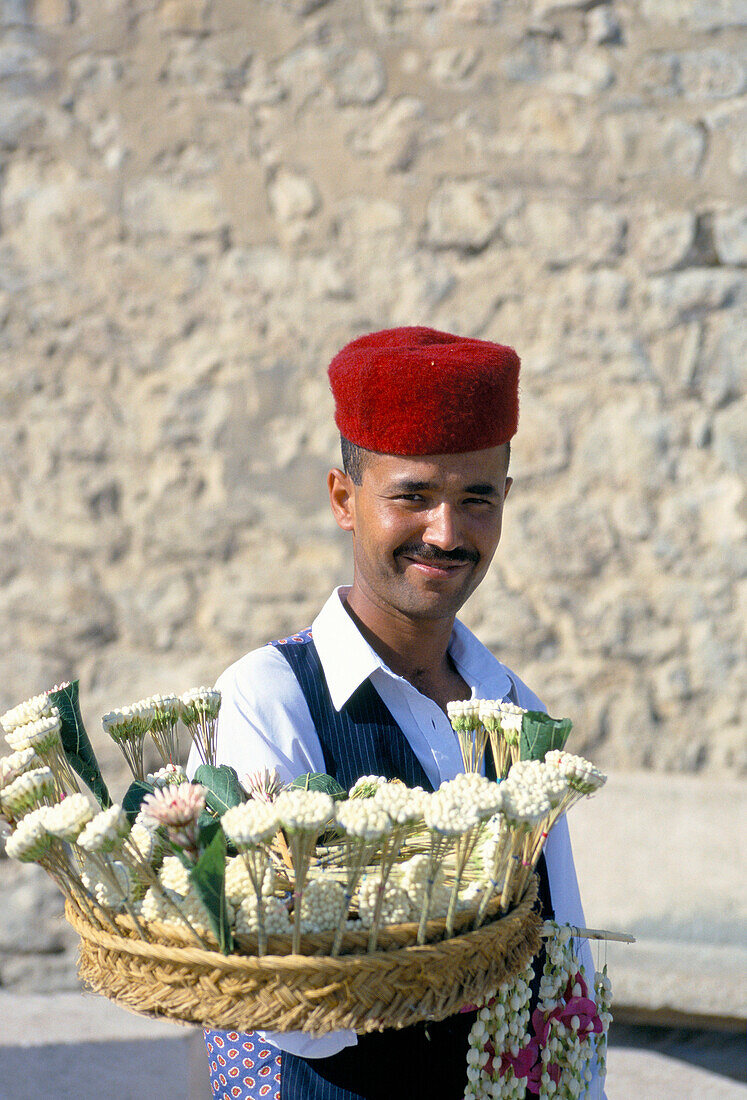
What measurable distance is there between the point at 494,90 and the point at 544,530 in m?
1.40

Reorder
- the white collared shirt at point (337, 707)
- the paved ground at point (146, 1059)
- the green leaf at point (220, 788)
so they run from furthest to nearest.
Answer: the paved ground at point (146, 1059) → the white collared shirt at point (337, 707) → the green leaf at point (220, 788)

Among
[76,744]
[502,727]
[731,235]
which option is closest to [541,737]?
[502,727]

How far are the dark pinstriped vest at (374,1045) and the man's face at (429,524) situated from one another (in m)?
0.18

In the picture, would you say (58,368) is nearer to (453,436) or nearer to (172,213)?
(172,213)

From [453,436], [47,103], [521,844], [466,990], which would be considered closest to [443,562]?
[453,436]

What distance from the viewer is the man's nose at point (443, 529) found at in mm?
1386

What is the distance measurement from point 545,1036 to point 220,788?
50cm

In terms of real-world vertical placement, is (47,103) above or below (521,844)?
above

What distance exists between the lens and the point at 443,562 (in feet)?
4.67

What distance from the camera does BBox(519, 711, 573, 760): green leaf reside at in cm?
113

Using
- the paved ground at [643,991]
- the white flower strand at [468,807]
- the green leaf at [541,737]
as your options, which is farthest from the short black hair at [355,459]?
the paved ground at [643,991]

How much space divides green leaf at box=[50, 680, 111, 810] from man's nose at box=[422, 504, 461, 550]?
20.1 inches

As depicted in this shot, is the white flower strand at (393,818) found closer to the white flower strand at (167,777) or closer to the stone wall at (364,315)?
the white flower strand at (167,777)

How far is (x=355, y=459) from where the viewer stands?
1.50m
